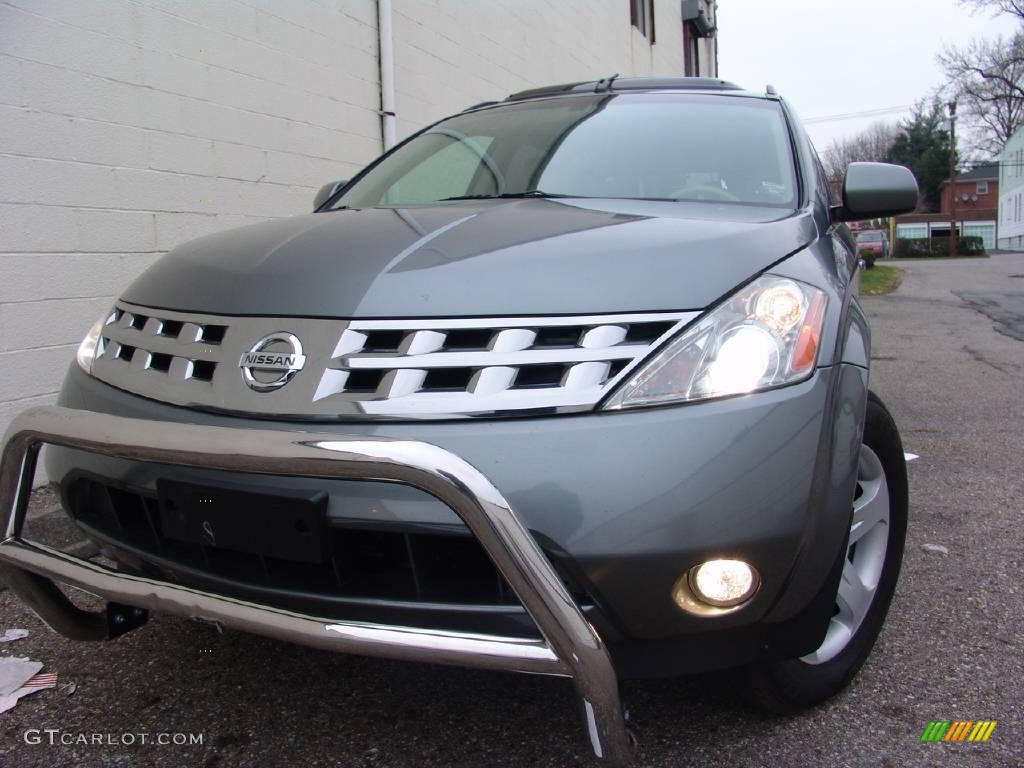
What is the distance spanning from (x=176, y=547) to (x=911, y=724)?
1.56 m

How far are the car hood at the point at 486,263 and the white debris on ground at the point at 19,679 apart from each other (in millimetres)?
983

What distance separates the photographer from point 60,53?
142 inches

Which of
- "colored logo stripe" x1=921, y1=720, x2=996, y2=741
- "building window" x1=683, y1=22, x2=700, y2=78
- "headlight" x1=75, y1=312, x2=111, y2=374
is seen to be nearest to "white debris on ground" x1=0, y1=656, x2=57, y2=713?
"headlight" x1=75, y1=312, x2=111, y2=374

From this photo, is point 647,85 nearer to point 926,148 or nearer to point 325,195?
point 325,195

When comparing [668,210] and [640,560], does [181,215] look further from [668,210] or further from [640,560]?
[640,560]

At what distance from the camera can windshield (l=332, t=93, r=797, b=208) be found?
95.0 inches

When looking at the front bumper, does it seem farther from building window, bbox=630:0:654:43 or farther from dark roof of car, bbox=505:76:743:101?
building window, bbox=630:0:654:43

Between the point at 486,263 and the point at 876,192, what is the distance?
4.71 ft

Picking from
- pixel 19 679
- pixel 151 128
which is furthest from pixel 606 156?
pixel 151 128

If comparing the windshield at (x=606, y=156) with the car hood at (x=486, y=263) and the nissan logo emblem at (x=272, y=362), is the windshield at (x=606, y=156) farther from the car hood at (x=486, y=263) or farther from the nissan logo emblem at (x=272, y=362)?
the nissan logo emblem at (x=272, y=362)

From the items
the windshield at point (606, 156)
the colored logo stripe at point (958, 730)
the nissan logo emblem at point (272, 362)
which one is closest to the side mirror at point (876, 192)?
the windshield at point (606, 156)

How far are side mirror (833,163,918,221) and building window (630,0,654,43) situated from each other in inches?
457

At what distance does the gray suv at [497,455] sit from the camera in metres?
1.36

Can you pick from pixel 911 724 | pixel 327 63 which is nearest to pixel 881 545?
pixel 911 724
